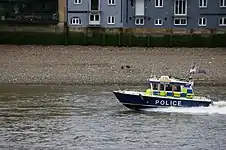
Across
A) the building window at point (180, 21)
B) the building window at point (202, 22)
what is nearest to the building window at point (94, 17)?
the building window at point (180, 21)

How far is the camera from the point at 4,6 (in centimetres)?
7169

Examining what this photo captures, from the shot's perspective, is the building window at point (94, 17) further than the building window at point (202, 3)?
No

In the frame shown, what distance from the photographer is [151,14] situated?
67.9 metres

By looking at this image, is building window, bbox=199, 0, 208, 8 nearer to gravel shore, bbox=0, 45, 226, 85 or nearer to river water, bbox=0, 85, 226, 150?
gravel shore, bbox=0, 45, 226, 85

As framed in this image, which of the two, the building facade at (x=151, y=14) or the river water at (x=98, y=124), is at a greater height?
the building facade at (x=151, y=14)

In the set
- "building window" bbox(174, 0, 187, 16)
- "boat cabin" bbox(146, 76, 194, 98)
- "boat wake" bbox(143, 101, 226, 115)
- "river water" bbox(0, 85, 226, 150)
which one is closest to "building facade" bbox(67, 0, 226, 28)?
"building window" bbox(174, 0, 187, 16)

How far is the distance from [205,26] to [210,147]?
4592cm

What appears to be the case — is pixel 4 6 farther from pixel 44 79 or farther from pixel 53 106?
pixel 53 106

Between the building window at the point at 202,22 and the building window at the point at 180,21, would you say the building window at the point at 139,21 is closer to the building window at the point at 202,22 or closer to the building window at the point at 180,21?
the building window at the point at 180,21

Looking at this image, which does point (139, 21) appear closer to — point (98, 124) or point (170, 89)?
point (170, 89)

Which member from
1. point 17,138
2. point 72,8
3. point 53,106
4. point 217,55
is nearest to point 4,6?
point 72,8

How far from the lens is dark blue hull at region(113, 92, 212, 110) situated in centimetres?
3120

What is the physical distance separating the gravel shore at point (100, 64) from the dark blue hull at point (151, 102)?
385 inches

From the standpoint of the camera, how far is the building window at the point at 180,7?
67.1m
